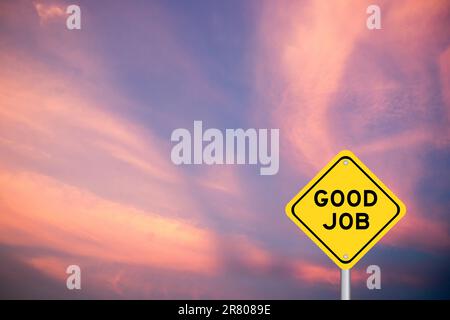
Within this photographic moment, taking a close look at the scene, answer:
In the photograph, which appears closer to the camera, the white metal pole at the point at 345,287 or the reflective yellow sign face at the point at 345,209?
the white metal pole at the point at 345,287

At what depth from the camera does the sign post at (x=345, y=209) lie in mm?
4641

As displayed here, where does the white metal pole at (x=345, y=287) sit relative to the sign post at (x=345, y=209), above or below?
below

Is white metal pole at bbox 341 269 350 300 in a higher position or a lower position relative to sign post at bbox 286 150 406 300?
lower

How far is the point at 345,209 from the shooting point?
15.2ft

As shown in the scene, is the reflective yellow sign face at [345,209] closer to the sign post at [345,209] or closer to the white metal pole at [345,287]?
the sign post at [345,209]

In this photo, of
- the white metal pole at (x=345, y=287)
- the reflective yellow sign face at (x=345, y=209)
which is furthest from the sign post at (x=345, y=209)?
the white metal pole at (x=345, y=287)

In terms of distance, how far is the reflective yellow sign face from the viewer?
15.2ft

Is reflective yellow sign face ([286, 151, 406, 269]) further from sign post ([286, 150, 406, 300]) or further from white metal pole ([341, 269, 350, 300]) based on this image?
white metal pole ([341, 269, 350, 300])

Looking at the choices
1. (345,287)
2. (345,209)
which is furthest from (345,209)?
(345,287)

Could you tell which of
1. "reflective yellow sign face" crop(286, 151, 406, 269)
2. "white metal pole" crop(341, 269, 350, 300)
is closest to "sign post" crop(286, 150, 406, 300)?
"reflective yellow sign face" crop(286, 151, 406, 269)

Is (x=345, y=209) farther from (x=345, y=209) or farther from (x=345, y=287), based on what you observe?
(x=345, y=287)
